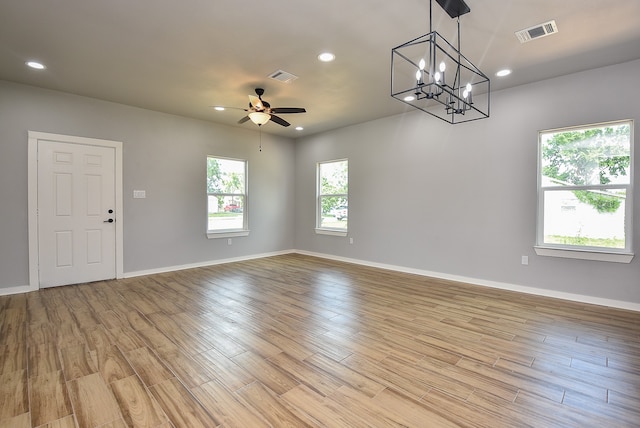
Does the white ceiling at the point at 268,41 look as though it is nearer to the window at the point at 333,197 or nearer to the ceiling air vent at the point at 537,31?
the ceiling air vent at the point at 537,31

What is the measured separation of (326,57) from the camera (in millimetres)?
3389

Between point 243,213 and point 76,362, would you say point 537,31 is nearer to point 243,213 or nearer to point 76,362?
point 76,362

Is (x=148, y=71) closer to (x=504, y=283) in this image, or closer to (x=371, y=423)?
(x=371, y=423)

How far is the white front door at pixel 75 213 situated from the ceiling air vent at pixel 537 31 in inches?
220

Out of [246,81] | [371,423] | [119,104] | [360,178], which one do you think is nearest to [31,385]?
[371,423]

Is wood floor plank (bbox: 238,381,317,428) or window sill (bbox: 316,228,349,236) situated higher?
window sill (bbox: 316,228,349,236)

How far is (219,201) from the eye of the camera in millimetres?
6289

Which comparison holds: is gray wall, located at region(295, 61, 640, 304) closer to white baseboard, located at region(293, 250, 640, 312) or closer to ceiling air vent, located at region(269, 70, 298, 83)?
white baseboard, located at region(293, 250, 640, 312)

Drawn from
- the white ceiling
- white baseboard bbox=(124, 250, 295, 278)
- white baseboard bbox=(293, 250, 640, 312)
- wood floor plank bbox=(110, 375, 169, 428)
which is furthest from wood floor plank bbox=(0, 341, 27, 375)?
white baseboard bbox=(293, 250, 640, 312)

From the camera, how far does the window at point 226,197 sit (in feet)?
20.2

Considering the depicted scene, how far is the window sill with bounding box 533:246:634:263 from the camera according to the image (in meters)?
3.54

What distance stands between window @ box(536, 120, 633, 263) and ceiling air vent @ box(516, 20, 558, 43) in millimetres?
1569

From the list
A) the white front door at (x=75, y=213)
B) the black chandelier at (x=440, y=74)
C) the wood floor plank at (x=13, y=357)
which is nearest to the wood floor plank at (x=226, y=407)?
the wood floor plank at (x=13, y=357)

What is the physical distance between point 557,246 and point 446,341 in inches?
95.2
